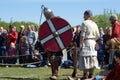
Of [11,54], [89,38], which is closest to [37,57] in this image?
[11,54]

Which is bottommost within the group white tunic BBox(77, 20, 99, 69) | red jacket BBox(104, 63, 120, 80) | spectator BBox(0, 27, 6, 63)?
red jacket BBox(104, 63, 120, 80)

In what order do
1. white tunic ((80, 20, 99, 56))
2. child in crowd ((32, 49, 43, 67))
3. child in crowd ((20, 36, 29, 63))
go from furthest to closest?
child in crowd ((20, 36, 29, 63))
child in crowd ((32, 49, 43, 67))
white tunic ((80, 20, 99, 56))

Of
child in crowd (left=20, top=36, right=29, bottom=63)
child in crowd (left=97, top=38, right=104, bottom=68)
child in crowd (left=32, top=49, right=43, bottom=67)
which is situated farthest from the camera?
child in crowd (left=20, top=36, right=29, bottom=63)

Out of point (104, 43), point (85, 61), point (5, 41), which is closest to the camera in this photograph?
point (85, 61)

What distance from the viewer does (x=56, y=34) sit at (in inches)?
448

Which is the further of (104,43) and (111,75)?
(104,43)

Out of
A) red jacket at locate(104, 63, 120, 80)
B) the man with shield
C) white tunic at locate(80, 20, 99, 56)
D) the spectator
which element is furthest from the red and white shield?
the spectator

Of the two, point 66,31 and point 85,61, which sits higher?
point 66,31

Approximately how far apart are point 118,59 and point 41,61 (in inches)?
372

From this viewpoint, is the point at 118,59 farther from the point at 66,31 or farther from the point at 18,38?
the point at 18,38

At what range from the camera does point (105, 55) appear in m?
17.4

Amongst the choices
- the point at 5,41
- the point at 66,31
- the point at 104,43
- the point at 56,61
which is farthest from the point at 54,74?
the point at 5,41

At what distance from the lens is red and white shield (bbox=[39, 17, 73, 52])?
11.4m

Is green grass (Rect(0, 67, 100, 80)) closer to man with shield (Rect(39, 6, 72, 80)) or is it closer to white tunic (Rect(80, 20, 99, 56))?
man with shield (Rect(39, 6, 72, 80))
